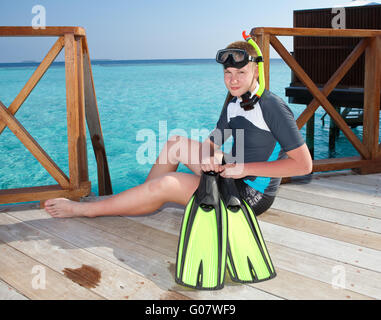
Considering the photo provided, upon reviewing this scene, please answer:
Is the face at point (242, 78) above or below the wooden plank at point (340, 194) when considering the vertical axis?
above

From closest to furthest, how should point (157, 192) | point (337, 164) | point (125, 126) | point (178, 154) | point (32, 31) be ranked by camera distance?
point (157, 192) → point (178, 154) → point (32, 31) → point (337, 164) → point (125, 126)

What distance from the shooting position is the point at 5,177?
1070cm

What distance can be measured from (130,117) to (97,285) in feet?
57.3

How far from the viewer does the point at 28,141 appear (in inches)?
117

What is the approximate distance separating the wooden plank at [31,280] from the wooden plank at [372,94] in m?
2.84

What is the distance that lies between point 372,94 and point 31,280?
3.18m

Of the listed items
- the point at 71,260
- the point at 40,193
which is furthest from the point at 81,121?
the point at 71,260

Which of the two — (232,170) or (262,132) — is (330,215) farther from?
(232,170)

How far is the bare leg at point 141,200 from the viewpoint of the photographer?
2.36 m

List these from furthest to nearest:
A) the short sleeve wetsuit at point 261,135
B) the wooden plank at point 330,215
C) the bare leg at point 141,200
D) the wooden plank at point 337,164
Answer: the wooden plank at point 337,164 → the wooden plank at point 330,215 → the bare leg at point 141,200 → the short sleeve wetsuit at point 261,135

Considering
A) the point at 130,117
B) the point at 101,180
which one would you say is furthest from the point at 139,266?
the point at 130,117

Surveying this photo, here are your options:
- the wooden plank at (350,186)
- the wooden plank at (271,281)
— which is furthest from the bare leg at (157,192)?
the wooden plank at (350,186)

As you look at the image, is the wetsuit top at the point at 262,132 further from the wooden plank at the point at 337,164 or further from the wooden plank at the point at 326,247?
the wooden plank at the point at 337,164

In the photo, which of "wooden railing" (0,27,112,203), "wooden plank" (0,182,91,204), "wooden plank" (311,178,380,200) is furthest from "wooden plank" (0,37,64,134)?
"wooden plank" (311,178,380,200)
